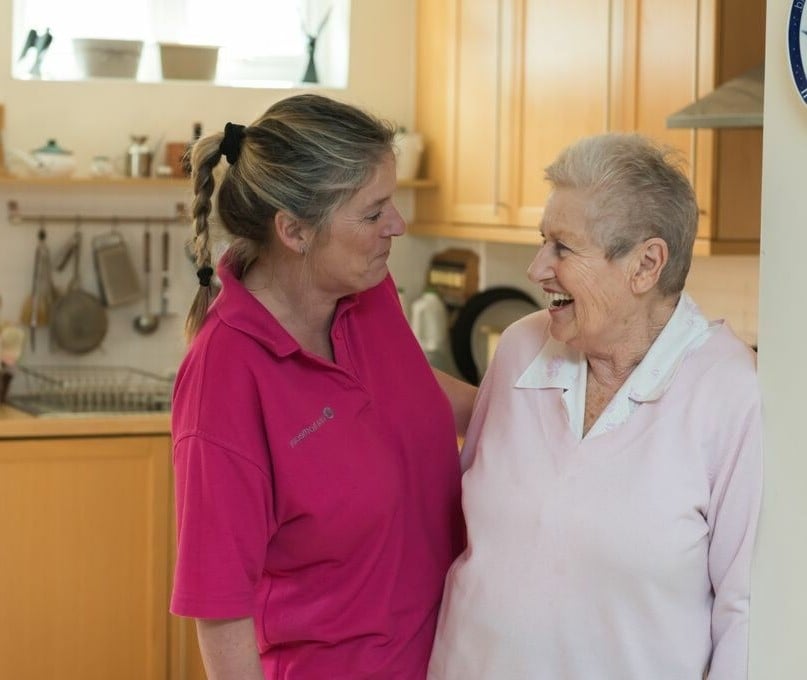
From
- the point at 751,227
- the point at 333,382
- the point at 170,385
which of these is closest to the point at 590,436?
the point at 333,382

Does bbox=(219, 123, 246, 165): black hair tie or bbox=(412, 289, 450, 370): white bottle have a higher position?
bbox=(219, 123, 246, 165): black hair tie

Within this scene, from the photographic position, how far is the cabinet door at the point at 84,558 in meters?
3.72

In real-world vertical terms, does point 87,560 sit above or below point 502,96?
below

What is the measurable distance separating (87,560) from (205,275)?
2050 millimetres

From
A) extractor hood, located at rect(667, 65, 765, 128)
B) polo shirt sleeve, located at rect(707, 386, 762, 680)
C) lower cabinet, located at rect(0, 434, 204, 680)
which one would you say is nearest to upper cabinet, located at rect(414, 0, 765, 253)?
extractor hood, located at rect(667, 65, 765, 128)

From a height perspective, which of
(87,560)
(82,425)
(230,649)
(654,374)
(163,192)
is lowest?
(87,560)

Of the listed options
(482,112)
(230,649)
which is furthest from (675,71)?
(230,649)

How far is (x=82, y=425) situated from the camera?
3.73 metres

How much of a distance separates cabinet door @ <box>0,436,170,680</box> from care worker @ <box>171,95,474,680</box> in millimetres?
1930

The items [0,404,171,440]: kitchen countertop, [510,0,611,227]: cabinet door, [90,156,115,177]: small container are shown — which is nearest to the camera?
[510,0,611,227]: cabinet door

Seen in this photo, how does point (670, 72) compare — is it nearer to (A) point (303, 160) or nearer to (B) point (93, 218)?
(A) point (303, 160)

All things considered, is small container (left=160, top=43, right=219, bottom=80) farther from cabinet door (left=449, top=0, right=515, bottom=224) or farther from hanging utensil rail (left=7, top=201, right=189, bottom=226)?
cabinet door (left=449, top=0, right=515, bottom=224)

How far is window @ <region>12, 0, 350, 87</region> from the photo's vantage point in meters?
4.49

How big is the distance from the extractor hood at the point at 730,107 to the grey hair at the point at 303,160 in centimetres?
106
